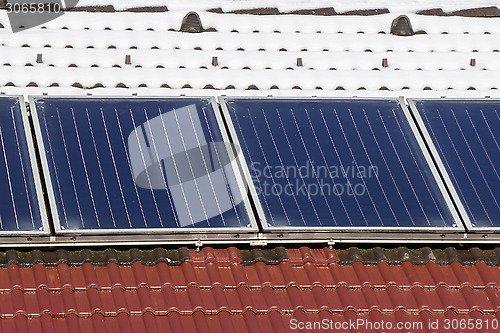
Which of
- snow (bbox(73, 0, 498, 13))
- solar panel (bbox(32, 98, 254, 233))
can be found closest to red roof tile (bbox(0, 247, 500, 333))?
solar panel (bbox(32, 98, 254, 233))

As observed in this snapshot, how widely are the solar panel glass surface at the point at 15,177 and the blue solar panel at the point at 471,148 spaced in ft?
14.3

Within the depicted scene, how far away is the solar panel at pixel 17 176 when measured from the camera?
445 inches

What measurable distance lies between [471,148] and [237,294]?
3.24m

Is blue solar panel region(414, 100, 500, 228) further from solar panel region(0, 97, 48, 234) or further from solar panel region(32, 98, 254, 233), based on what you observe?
solar panel region(0, 97, 48, 234)

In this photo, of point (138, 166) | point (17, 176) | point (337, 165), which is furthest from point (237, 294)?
point (17, 176)

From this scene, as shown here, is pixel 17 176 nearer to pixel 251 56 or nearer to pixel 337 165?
pixel 337 165

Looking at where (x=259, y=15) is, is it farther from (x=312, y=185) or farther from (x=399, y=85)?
(x=312, y=185)

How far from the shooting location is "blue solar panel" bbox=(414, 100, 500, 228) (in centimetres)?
1223

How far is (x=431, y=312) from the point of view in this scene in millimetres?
11586

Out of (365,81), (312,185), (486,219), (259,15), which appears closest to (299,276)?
(312,185)

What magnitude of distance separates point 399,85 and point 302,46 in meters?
1.65

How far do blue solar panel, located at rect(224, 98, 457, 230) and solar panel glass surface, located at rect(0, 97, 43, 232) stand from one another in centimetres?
224

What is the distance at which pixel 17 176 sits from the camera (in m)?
11.9

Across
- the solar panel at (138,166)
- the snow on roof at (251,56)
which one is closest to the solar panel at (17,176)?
the solar panel at (138,166)
